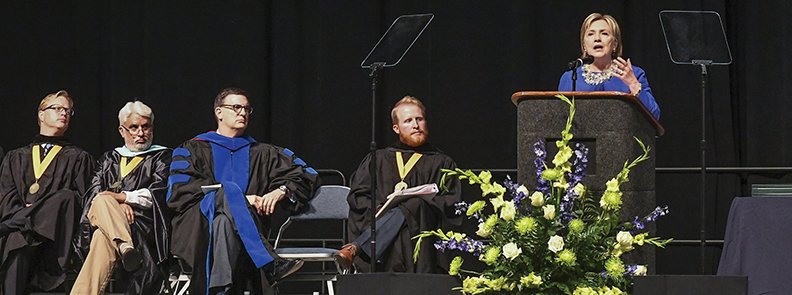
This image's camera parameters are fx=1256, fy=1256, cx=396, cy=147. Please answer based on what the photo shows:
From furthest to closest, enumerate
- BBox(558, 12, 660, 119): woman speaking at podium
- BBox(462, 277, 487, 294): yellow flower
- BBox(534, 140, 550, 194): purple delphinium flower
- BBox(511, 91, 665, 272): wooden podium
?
BBox(558, 12, 660, 119): woman speaking at podium, BBox(511, 91, 665, 272): wooden podium, BBox(462, 277, 487, 294): yellow flower, BBox(534, 140, 550, 194): purple delphinium flower

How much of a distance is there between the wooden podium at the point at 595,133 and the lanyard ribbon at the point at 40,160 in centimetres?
329

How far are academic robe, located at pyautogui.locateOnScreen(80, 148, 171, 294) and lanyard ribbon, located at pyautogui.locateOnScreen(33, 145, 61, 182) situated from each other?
425mm

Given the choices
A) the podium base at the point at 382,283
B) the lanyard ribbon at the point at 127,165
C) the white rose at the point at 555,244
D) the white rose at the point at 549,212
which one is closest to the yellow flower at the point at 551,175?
the white rose at the point at 549,212

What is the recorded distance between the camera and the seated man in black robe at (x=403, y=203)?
6.55 metres

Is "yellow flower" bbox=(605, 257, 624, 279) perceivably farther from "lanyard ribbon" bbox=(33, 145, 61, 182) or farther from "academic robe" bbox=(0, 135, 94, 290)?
"lanyard ribbon" bbox=(33, 145, 61, 182)

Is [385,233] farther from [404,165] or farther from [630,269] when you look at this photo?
→ [630,269]

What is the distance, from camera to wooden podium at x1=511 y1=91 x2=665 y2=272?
5004 millimetres

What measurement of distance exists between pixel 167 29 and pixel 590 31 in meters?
3.97

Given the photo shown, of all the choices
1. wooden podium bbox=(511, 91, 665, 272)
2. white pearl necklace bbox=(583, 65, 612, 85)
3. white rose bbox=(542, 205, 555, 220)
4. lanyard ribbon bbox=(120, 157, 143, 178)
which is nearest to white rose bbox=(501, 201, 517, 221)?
white rose bbox=(542, 205, 555, 220)

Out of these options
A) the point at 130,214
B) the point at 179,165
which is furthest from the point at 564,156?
the point at 130,214

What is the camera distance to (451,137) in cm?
866

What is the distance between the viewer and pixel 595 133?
504 centimetres

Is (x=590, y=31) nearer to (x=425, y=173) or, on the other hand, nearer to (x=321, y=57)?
(x=425, y=173)

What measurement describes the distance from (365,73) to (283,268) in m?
2.61
